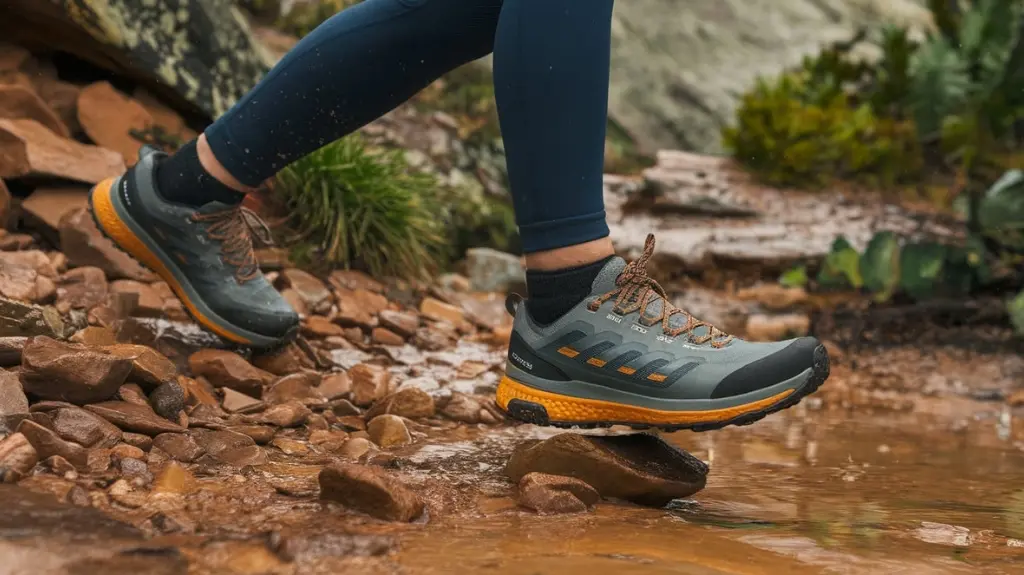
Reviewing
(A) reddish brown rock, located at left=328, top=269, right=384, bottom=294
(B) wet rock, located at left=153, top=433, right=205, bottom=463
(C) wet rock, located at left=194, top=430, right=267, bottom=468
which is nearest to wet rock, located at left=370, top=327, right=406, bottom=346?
(A) reddish brown rock, located at left=328, top=269, right=384, bottom=294

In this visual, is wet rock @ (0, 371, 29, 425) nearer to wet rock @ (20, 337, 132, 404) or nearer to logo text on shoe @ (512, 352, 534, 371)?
wet rock @ (20, 337, 132, 404)

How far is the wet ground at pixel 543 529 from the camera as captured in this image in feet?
3.30

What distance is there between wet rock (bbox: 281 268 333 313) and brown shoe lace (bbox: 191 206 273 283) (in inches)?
34.2

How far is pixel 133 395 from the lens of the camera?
1.63m

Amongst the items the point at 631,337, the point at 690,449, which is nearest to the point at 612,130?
the point at 690,449

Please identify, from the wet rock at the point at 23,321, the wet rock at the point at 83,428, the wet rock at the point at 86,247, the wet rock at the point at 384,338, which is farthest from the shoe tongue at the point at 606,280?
the wet rock at the point at 86,247

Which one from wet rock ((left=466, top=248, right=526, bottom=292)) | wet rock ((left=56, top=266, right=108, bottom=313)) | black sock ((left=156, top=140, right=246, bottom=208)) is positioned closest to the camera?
black sock ((left=156, top=140, right=246, bottom=208))

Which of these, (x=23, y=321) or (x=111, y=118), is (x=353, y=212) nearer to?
(x=111, y=118)

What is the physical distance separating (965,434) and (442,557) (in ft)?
7.19

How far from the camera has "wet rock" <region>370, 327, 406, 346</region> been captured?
2.96m

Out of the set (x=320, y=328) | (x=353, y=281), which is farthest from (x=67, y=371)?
(x=353, y=281)

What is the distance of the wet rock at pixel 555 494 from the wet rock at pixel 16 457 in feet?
2.32

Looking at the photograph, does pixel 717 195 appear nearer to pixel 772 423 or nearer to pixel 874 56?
pixel 772 423

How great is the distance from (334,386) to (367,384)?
0.08m
